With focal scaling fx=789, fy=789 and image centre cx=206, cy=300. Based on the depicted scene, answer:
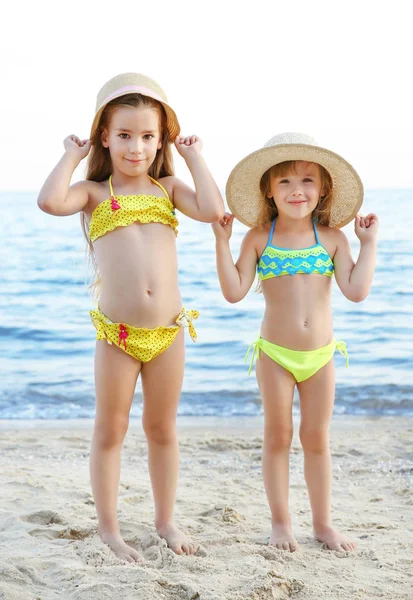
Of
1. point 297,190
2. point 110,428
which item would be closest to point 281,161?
point 297,190

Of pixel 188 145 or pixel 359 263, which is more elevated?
pixel 188 145

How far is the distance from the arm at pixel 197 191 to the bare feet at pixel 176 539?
56.5 inches

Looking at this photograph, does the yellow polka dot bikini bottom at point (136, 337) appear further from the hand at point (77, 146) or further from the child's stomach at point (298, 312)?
the hand at point (77, 146)

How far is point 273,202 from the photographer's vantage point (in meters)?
3.75

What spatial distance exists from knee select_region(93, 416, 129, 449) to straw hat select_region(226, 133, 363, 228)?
3.59 ft

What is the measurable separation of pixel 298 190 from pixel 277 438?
113cm

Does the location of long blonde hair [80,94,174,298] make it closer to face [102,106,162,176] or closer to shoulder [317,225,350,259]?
face [102,106,162,176]

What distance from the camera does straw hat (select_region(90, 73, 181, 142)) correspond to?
3.45 metres

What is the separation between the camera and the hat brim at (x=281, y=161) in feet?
11.6

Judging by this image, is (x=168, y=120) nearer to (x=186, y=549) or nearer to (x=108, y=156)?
(x=108, y=156)

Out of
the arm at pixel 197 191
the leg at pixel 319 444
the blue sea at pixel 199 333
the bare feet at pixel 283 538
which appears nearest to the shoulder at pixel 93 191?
A: the arm at pixel 197 191

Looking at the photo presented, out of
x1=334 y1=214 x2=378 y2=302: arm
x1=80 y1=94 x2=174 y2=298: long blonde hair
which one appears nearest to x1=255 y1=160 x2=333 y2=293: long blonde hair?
x1=334 y1=214 x2=378 y2=302: arm

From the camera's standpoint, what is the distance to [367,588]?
317 cm

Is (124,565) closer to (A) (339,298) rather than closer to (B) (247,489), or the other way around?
(B) (247,489)
